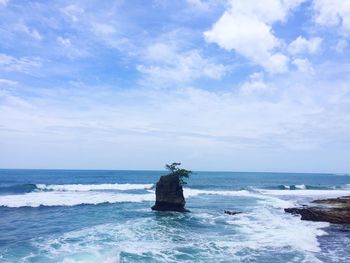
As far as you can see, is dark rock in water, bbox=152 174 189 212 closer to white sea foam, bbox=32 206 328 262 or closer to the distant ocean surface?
the distant ocean surface

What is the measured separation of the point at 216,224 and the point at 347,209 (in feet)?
46.4

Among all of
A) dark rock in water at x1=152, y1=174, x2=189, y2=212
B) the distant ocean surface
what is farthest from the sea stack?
the distant ocean surface

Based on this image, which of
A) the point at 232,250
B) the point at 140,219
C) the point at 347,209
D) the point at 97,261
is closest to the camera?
the point at 97,261

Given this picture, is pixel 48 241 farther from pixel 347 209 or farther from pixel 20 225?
pixel 347 209

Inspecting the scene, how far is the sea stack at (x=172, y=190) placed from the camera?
38.9 metres

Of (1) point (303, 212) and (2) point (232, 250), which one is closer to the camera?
(2) point (232, 250)

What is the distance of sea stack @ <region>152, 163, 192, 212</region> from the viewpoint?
128 feet

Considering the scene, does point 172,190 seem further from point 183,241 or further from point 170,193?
point 183,241

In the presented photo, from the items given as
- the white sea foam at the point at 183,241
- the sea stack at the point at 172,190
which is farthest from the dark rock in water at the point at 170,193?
the white sea foam at the point at 183,241

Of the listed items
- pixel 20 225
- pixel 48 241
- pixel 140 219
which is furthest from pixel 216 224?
pixel 20 225

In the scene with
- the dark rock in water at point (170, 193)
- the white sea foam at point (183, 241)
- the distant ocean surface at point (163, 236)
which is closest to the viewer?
the distant ocean surface at point (163, 236)

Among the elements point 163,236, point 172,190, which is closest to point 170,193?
point 172,190

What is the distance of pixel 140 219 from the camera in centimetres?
3441

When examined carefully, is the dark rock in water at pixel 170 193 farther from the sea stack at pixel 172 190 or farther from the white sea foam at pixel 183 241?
the white sea foam at pixel 183 241
